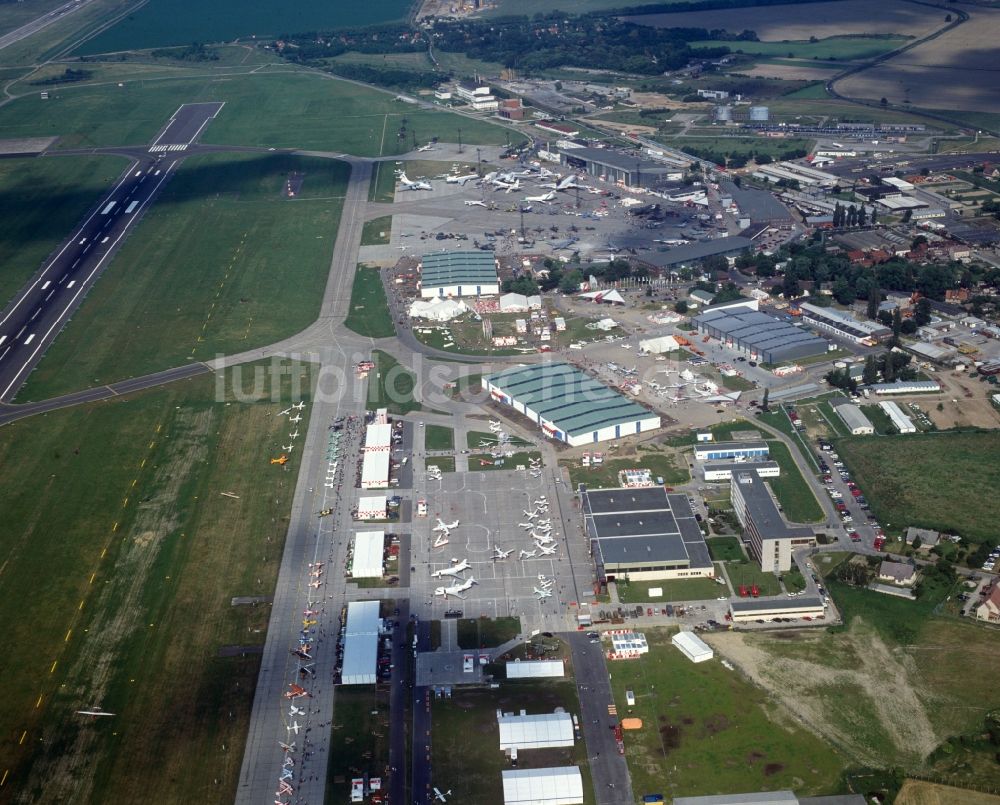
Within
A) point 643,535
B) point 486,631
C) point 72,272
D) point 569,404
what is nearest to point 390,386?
point 569,404

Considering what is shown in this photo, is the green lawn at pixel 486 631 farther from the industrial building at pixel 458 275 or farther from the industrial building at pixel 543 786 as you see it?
the industrial building at pixel 458 275

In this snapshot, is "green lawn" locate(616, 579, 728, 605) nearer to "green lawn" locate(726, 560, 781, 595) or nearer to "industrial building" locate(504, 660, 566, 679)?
"green lawn" locate(726, 560, 781, 595)

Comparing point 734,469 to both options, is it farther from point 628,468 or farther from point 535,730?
point 535,730

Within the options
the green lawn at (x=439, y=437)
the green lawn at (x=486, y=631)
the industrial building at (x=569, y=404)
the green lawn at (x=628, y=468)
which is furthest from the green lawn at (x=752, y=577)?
the green lawn at (x=439, y=437)

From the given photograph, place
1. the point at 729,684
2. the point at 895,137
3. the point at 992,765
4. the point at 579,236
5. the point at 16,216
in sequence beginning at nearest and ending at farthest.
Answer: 1. the point at 992,765
2. the point at 729,684
3. the point at 579,236
4. the point at 16,216
5. the point at 895,137

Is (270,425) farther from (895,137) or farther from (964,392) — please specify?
(895,137)

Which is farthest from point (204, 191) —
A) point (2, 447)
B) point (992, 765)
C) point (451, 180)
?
point (992, 765)
